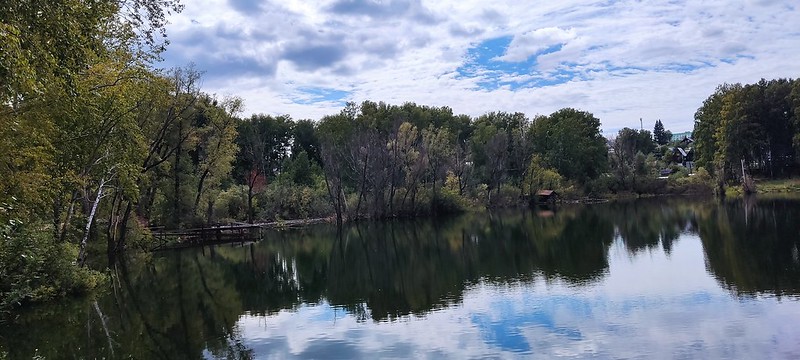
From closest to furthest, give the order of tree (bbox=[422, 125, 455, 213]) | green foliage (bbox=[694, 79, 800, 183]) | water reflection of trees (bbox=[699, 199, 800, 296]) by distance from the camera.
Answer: water reflection of trees (bbox=[699, 199, 800, 296]) → tree (bbox=[422, 125, 455, 213]) → green foliage (bbox=[694, 79, 800, 183])

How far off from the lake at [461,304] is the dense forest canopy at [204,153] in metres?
3.52

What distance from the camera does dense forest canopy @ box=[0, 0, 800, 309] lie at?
13695 millimetres

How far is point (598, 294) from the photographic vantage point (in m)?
18.7

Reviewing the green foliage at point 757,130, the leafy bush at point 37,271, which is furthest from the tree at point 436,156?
the leafy bush at point 37,271

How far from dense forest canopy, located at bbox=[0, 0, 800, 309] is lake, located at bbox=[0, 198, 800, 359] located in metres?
3.52

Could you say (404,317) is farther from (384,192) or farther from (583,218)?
(384,192)

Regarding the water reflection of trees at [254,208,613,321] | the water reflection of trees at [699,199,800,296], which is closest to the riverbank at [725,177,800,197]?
the water reflection of trees at [699,199,800,296]

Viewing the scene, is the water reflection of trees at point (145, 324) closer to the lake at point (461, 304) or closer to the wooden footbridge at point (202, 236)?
the lake at point (461, 304)

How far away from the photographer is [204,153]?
51750mm

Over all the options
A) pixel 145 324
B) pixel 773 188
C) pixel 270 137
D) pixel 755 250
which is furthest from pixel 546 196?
pixel 145 324

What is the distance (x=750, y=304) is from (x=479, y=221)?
3985 centimetres

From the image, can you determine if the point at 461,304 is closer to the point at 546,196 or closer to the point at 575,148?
the point at 546,196

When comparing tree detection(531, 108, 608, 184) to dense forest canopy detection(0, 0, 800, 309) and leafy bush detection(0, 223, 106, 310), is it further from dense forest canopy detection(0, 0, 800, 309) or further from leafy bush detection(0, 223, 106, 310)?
A: leafy bush detection(0, 223, 106, 310)

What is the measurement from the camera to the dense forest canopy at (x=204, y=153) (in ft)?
44.9
